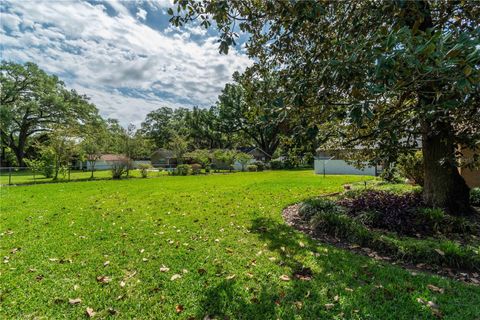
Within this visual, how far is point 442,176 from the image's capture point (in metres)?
5.45

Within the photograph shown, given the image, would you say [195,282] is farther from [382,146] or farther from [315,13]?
[382,146]

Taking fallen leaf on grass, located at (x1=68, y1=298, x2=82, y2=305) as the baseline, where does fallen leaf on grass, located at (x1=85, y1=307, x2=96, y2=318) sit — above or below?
below

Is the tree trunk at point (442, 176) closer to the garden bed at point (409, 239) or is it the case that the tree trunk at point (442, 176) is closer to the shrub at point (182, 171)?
the garden bed at point (409, 239)

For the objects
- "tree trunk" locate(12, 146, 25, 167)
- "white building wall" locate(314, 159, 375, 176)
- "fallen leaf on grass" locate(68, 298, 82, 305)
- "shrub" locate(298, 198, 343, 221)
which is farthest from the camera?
"tree trunk" locate(12, 146, 25, 167)

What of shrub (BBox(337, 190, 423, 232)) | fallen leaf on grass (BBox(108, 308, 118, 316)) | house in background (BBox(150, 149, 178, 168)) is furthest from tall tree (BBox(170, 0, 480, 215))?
house in background (BBox(150, 149, 178, 168))

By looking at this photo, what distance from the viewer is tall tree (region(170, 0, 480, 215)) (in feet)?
6.83

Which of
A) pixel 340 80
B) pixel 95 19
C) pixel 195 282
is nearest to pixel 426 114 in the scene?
pixel 340 80

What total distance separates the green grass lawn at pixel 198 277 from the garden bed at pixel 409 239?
1.40ft

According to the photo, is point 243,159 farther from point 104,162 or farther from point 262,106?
point 262,106

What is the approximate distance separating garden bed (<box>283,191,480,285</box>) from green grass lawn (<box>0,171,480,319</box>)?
43cm

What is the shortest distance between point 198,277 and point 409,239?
3379 millimetres

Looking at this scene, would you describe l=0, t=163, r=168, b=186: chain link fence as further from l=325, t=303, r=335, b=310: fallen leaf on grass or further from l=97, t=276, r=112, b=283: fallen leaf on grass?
l=325, t=303, r=335, b=310: fallen leaf on grass

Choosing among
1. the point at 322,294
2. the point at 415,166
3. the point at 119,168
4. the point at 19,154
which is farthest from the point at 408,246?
the point at 19,154

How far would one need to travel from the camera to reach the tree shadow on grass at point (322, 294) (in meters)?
2.49
